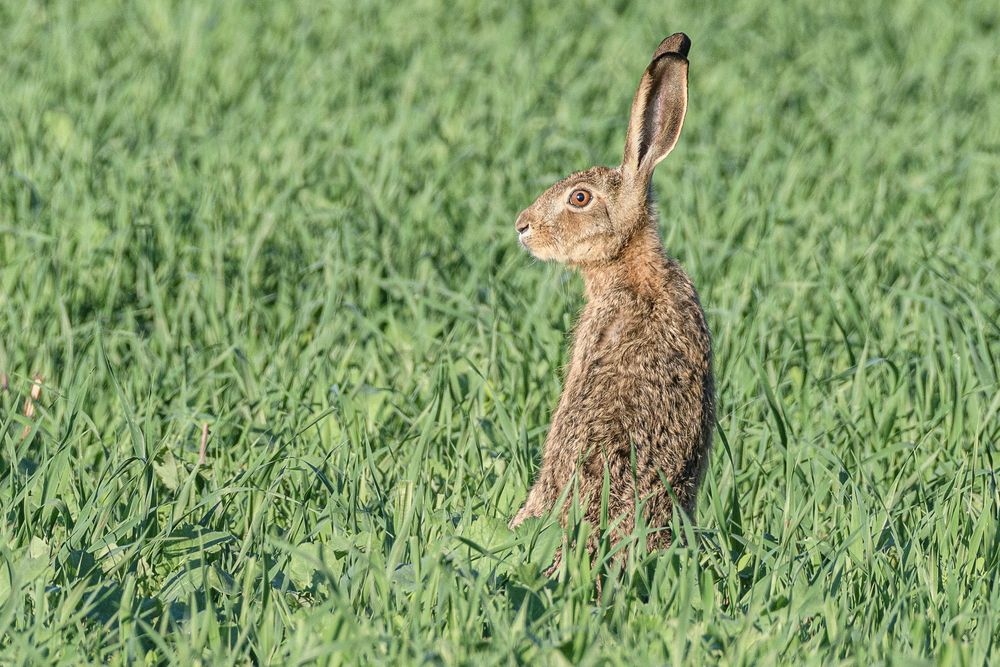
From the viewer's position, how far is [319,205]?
21.1 ft

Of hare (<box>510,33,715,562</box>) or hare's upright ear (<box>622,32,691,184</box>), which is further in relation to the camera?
hare's upright ear (<box>622,32,691,184</box>)

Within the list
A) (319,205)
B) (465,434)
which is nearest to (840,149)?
(319,205)

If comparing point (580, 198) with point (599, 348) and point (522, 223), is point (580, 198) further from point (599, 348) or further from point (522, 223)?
point (599, 348)

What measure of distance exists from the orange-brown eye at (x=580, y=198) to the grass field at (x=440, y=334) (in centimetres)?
68

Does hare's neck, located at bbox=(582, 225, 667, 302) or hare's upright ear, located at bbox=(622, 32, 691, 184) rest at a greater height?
hare's upright ear, located at bbox=(622, 32, 691, 184)

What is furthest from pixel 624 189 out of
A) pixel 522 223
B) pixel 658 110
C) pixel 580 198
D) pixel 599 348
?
pixel 599 348

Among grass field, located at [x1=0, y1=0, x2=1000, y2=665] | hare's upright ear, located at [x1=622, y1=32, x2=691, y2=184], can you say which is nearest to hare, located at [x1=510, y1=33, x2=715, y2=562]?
hare's upright ear, located at [x1=622, y1=32, x2=691, y2=184]

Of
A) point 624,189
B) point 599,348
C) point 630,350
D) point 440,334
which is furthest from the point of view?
point 440,334

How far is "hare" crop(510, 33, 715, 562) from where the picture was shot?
3.53m

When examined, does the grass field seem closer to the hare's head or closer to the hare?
the hare

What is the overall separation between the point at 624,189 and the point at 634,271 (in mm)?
357

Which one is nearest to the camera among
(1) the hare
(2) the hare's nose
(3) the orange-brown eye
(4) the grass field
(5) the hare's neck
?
(4) the grass field

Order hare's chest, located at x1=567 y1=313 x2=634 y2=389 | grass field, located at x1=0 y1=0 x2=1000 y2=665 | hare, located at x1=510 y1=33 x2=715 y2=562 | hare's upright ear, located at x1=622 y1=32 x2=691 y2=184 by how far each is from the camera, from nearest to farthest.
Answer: grass field, located at x1=0 y1=0 x2=1000 y2=665 → hare, located at x1=510 y1=33 x2=715 y2=562 → hare's chest, located at x1=567 y1=313 x2=634 y2=389 → hare's upright ear, located at x1=622 y1=32 x2=691 y2=184

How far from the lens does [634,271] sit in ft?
13.4
